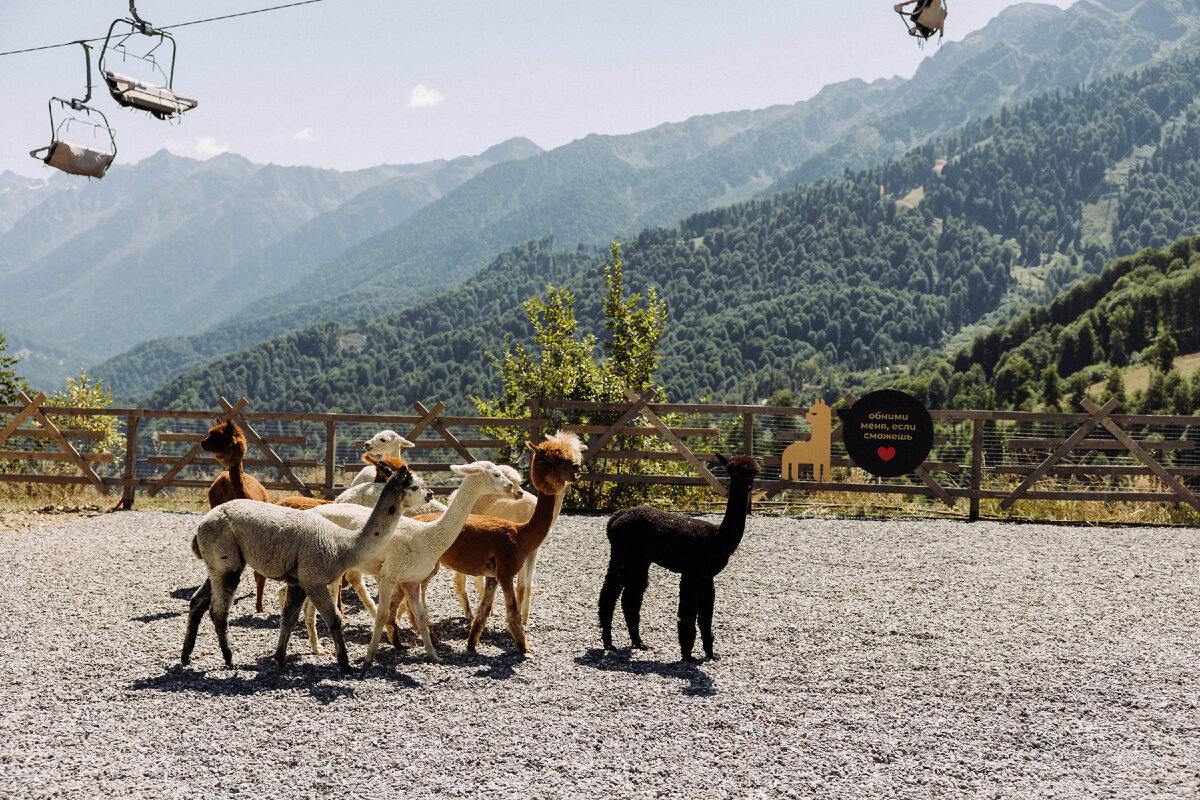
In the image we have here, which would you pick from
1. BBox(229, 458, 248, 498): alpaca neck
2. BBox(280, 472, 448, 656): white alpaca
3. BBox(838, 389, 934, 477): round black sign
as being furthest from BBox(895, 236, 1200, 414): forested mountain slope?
BBox(229, 458, 248, 498): alpaca neck

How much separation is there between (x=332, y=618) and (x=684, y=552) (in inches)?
102

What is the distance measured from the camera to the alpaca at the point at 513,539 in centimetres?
656

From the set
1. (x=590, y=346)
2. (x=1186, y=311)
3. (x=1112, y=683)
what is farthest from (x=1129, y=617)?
(x=1186, y=311)

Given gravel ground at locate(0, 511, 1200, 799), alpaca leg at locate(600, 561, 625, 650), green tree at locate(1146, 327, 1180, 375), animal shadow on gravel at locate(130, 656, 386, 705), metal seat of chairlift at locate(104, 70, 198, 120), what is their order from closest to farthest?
gravel ground at locate(0, 511, 1200, 799) < animal shadow on gravel at locate(130, 656, 386, 705) < alpaca leg at locate(600, 561, 625, 650) < metal seat of chairlift at locate(104, 70, 198, 120) < green tree at locate(1146, 327, 1180, 375)

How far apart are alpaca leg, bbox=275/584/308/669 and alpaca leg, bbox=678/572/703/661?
2.77 m

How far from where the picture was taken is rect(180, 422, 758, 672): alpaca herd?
19.3 feet

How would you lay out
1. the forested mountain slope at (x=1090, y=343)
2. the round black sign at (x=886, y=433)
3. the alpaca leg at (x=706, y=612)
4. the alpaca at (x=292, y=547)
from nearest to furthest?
the alpaca at (x=292, y=547) → the alpaca leg at (x=706, y=612) → the round black sign at (x=886, y=433) → the forested mountain slope at (x=1090, y=343)

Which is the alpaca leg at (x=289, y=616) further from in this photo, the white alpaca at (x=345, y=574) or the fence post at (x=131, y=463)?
the fence post at (x=131, y=463)

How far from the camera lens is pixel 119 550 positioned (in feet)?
36.0

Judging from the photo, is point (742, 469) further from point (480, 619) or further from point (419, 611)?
point (419, 611)

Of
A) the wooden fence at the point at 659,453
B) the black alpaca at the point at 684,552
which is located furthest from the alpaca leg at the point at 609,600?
the wooden fence at the point at 659,453

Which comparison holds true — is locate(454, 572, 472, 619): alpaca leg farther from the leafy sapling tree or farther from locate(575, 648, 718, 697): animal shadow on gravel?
the leafy sapling tree

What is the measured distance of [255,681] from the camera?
5.90m

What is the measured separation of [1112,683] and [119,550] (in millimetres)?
11035
